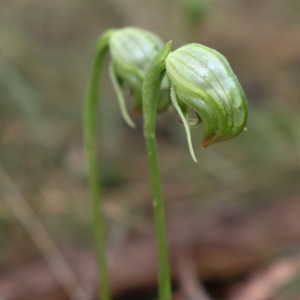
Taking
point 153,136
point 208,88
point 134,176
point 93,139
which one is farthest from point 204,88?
point 134,176

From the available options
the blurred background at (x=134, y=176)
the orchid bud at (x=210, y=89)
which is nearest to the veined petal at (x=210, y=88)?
the orchid bud at (x=210, y=89)

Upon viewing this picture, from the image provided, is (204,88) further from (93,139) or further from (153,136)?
(93,139)

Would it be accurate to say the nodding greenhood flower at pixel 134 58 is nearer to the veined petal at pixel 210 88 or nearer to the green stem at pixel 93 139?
the green stem at pixel 93 139

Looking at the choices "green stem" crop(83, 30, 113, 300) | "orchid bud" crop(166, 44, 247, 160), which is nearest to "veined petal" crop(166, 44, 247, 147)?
"orchid bud" crop(166, 44, 247, 160)

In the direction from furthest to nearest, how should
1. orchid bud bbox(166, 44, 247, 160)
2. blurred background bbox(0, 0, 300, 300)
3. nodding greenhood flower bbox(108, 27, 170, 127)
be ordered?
blurred background bbox(0, 0, 300, 300) < nodding greenhood flower bbox(108, 27, 170, 127) < orchid bud bbox(166, 44, 247, 160)

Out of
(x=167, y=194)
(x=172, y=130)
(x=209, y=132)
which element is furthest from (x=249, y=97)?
(x=209, y=132)

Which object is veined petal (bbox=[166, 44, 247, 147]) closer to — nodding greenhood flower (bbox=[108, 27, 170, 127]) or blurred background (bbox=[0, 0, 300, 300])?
nodding greenhood flower (bbox=[108, 27, 170, 127])
